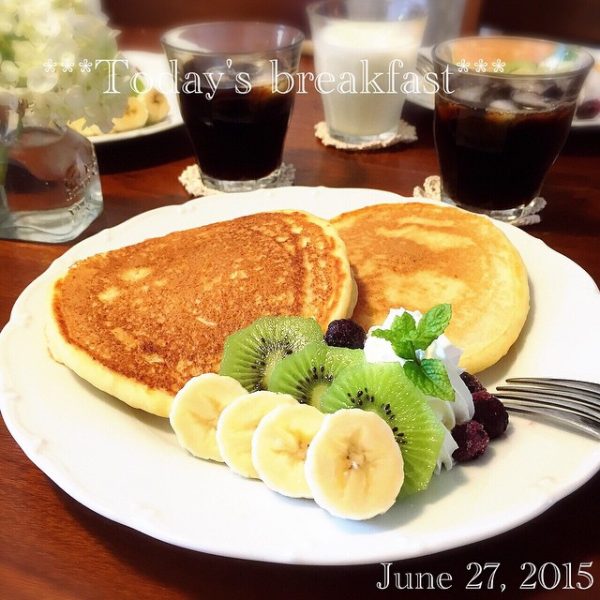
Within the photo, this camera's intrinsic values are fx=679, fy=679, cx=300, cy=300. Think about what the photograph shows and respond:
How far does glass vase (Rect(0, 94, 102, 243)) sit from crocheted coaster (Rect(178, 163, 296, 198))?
277mm

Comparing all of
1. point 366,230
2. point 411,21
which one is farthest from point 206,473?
point 411,21

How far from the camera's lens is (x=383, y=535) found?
793mm

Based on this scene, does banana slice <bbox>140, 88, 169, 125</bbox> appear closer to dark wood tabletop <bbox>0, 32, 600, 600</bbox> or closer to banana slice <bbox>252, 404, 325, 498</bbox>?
dark wood tabletop <bbox>0, 32, 600, 600</bbox>

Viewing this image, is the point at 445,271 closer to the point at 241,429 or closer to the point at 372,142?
the point at 241,429

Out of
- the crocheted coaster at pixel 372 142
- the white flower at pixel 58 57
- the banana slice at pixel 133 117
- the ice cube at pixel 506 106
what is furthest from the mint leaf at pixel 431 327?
the banana slice at pixel 133 117

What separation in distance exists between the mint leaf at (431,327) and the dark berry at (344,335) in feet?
0.44

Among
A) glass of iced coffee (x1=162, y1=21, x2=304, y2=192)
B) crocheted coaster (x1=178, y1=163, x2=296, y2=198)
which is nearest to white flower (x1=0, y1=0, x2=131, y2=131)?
glass of iced coffee (x1=162, y1=21, x2=304, y2=192)

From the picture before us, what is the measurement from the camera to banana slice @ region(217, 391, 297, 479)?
900 millimetres

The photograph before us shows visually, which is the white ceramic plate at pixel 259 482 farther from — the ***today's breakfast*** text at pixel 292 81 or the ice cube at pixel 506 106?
the ***today's breakfast*** text at pixel 292 81

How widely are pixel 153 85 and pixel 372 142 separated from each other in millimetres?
769

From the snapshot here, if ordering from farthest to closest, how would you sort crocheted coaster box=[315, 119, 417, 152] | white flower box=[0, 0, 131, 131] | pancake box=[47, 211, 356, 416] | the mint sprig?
crocheted coaster box=[315, 119, 417, 152], white flower box=[0, 0, 131, 131], pancake box=[47, 211, 356, 416], the mint sprig

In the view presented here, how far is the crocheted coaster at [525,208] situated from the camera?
5.58 feet

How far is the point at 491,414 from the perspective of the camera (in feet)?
3.14

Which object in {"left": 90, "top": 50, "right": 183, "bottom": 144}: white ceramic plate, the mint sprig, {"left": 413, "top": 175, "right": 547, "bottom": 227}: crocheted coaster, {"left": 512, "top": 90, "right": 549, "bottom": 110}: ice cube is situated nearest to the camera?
the mint sprig
